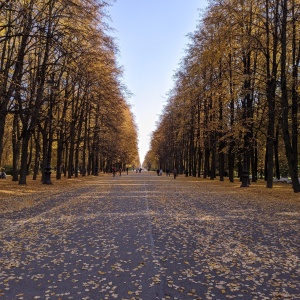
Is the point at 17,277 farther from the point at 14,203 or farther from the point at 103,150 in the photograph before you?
the point at 103,150

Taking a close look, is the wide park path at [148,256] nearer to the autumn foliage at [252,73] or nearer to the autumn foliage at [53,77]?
the autumn foliage at [53,77]

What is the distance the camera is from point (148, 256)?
6.55 m

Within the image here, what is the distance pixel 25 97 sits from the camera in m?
23.1

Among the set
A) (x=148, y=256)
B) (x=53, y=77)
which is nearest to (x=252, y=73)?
(x=53, y=77)

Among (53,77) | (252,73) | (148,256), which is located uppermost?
(252,73)

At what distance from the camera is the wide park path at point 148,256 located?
4848mm

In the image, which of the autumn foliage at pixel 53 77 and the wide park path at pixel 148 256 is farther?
the autumn foliage at pixel 53 77

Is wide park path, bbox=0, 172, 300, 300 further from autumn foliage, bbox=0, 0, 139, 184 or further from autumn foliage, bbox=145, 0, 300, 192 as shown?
autumn foliage, bbox=145, 0, 300, 192

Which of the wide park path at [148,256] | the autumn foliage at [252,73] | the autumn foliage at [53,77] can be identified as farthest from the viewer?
the autumn foliage at [252,73]

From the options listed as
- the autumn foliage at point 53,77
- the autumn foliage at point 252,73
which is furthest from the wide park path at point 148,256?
the autumn foliage at point 252,73

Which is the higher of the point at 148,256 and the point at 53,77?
the point at 53,77

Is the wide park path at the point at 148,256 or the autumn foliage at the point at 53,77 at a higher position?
the autumn foliage at the point at 53,77

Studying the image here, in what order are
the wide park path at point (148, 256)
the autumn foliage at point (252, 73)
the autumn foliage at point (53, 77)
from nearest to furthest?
the wide park path at point (148, 256) → the autumn foliage at point (53, 77) → the autumn foliage at point (252, 73)

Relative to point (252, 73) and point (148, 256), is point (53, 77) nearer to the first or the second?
point (252, 73)
